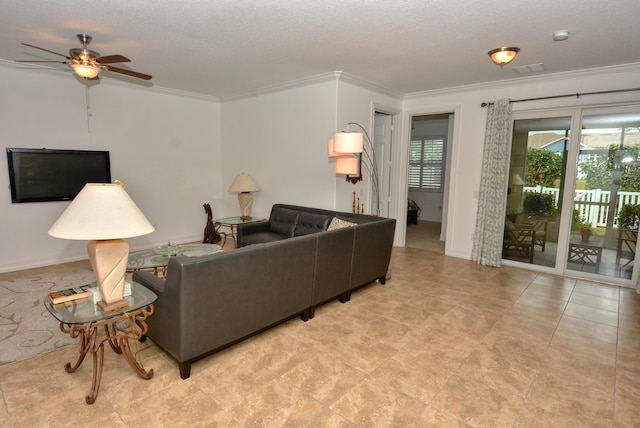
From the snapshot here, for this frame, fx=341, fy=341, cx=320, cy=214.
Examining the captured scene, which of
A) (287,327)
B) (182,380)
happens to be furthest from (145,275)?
(287,327)

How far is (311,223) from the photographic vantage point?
4711 mm

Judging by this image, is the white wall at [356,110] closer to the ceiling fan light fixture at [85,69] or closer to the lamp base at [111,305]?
the ceiling fan light fixture at [85,69]

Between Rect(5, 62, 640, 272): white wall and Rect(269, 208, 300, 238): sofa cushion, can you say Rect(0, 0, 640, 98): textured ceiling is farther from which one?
Rect(269, 208, 300, 238): sofa cushion

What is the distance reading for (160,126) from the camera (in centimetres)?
589

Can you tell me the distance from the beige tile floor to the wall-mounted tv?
301 cm

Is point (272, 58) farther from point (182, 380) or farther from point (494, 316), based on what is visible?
point (494, 316)

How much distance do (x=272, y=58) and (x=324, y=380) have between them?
139 inches


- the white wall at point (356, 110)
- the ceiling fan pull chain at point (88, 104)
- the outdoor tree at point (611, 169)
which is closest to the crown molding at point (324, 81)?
the white wall at point (356, 110)

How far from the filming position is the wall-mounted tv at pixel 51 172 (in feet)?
14.9

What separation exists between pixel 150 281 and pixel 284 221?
8.77 ft

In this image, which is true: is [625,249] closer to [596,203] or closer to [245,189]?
[596,203]

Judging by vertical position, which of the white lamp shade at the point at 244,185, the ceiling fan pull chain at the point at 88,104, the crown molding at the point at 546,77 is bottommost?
the white lamp shade at the point at 244,185

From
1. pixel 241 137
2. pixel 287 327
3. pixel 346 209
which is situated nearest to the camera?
pixel 287 327

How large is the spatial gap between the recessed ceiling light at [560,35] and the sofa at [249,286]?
2437 mm
